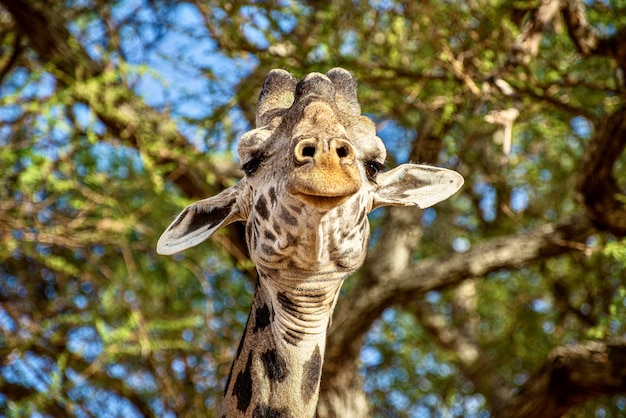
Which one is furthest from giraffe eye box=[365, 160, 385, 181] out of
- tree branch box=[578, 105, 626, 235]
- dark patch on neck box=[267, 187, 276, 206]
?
tree branch box=[578, 105, 626, 235]

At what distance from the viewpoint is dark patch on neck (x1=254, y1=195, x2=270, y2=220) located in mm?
3373

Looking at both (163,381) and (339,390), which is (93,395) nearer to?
(163,381)

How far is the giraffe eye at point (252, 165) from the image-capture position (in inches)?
138

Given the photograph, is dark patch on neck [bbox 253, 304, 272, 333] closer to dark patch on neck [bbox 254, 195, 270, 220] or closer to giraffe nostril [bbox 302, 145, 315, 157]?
dark patch on neck [bbox 254, 195, 270, 220]

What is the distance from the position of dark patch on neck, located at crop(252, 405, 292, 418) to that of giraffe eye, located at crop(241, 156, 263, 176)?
0.90 metres

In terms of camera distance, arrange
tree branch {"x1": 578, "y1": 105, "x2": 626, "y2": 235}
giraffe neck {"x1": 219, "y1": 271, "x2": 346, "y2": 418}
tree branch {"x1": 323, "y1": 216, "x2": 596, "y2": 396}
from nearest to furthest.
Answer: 1. giraffe neck {"x1": 219, "y1": 271, "x2": 346, "y2": 418}
2. tree branch {"x1": 578, "y1": 105, "x2": 626, "y2": 235}
3. tree branch {"x1": 323, "y1": 216, "x2": 596, "y2": 396}

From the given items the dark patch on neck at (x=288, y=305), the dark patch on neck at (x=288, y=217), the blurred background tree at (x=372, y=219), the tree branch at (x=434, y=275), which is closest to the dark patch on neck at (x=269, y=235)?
the dark patch on neck at (x=288, y=217)

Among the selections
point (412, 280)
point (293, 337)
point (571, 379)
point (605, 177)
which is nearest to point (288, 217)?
point (293, 337)

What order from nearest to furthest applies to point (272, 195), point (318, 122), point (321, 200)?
1. point (321, 200)
2. point (318, 122)
3. point (272, 195)

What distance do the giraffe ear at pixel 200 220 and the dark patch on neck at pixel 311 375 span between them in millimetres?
678

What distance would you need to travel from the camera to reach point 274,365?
138 inches

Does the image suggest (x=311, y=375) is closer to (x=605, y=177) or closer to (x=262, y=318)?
(x=262, y=318)

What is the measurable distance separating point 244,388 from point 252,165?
87cm

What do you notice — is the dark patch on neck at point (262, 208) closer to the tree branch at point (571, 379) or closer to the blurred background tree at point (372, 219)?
the blurred background tree at point (372, 219)
